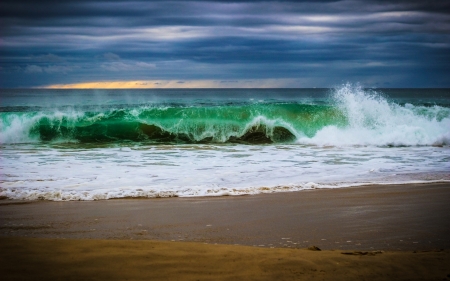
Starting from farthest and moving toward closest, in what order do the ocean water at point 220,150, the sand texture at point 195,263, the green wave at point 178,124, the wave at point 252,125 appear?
the green wave at point 178,124 → the wave at point 252,125 → the ocean water at point 220,150 → the sand texture at point 195,263

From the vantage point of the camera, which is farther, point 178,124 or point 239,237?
point 178,124

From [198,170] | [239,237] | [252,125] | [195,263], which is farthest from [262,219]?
[252,125]

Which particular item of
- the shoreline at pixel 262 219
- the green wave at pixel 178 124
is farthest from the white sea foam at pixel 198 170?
the green wave at pixel 178 124

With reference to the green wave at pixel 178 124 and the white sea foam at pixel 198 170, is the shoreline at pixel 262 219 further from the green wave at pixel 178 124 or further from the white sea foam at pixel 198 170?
the green wave at pixel 178 124

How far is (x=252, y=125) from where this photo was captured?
19.3 metres

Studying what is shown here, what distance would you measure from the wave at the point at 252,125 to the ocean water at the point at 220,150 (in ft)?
0.15

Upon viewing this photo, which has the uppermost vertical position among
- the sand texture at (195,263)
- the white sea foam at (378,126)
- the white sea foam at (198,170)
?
the white sea foam at (378,126)

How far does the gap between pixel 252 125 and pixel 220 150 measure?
5785 millimetres

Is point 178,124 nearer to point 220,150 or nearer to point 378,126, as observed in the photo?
point 220,150

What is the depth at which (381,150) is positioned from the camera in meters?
14.0

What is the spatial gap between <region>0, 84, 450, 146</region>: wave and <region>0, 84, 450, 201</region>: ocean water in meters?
0.04

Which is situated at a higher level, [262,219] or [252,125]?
[252,125]

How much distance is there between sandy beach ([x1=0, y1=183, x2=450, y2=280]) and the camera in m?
3.45

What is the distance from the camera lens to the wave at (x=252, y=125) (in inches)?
663
